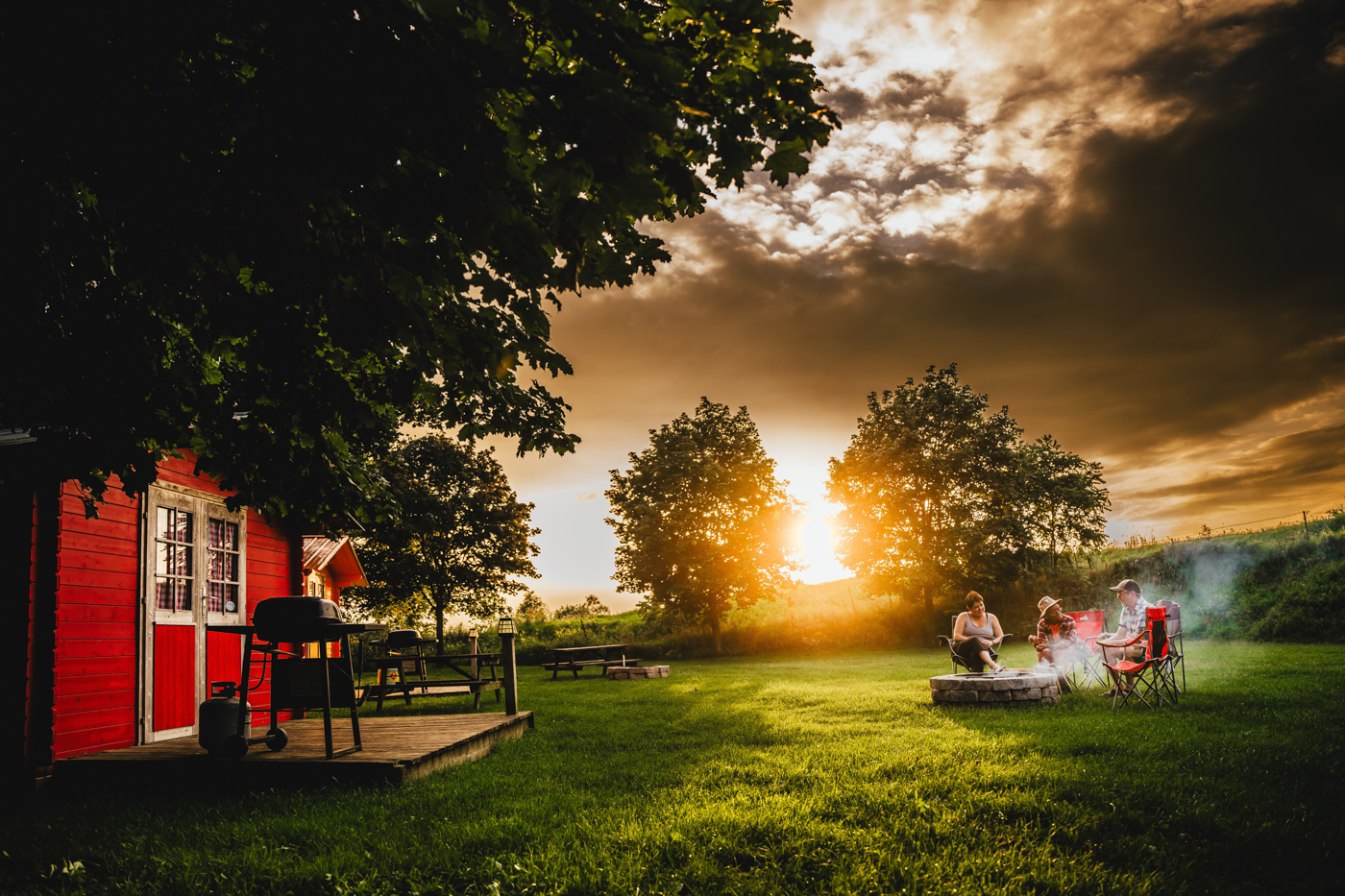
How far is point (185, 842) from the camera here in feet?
14.2

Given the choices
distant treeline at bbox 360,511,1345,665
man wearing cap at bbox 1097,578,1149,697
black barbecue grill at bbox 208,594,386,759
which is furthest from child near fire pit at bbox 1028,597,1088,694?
distant treeline at bbox 360,511,1345,665

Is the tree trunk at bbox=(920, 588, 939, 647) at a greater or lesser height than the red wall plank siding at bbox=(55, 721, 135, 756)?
lesser

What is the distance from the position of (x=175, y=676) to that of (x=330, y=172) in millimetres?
8060

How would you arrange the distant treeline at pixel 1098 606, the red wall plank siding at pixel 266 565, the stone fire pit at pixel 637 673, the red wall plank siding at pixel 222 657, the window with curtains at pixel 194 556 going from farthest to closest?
the distant treeline at pixel 1098 606
the stone fire pit at pixel 637 673
the red wall plank siding at pixel 266 565
the red wall plank siding at pixel 222 657
the window with curtains at pixel 194 556

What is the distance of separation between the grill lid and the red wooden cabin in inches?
79.7

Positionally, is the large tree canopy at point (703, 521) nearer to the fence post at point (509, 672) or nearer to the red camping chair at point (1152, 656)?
the fence post at point (509, 672)

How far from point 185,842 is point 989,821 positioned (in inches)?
200

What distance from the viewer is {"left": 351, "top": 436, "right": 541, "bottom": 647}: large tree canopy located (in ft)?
89.3

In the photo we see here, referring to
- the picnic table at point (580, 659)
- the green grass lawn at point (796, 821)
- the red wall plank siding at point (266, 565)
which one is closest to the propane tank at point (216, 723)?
the green grass lawn at point (796, 821)

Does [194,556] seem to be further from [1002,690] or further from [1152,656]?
[1152,656]

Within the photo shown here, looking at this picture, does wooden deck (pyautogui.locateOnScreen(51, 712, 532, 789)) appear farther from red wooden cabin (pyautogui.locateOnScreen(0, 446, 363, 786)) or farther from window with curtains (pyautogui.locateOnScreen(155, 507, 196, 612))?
window with curtains (pyautogui.locateOnScreen(155, 507, 196, 612))

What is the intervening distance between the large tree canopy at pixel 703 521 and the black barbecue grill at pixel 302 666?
69.5ft

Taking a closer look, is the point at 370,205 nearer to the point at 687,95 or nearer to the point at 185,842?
the point at 687,95

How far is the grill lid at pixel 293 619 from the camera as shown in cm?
589
